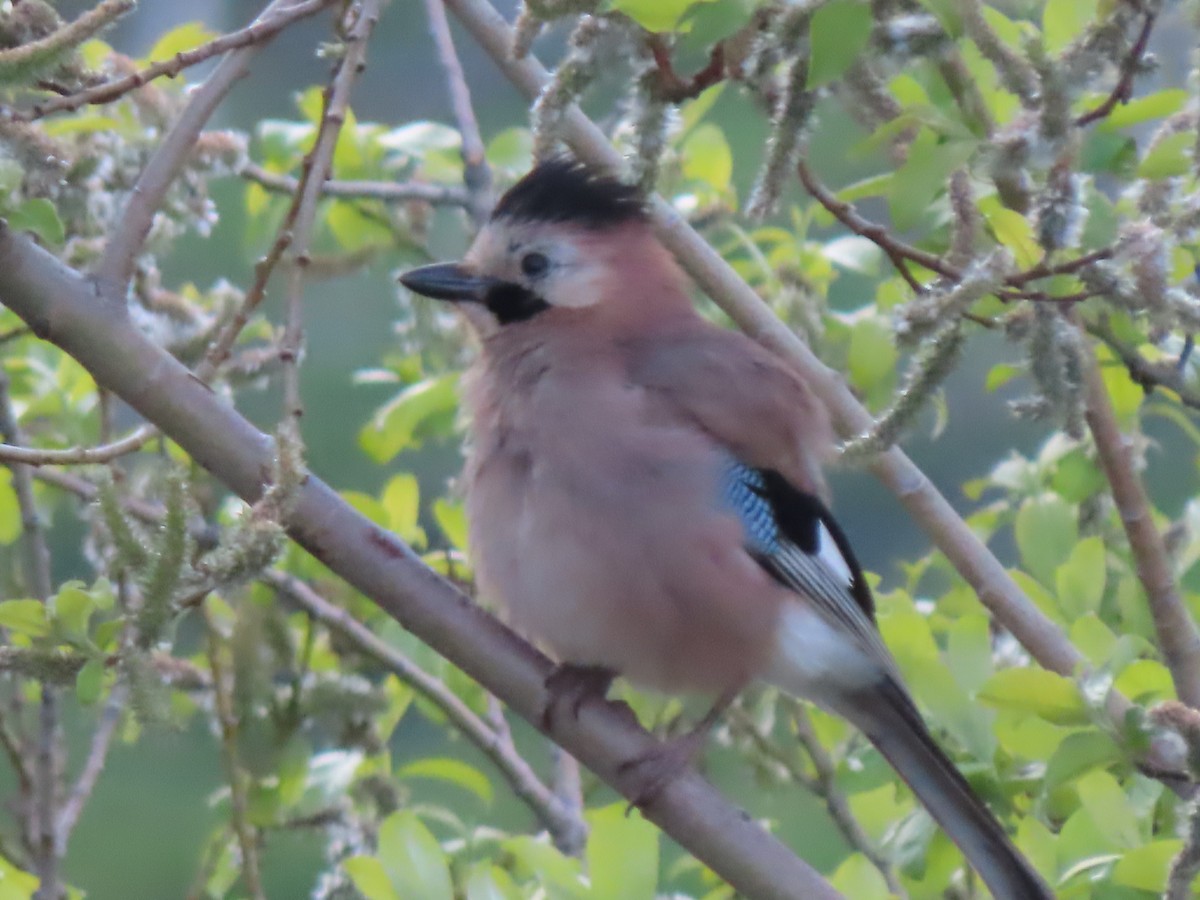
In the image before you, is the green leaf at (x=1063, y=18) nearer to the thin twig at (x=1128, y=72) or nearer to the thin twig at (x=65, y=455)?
the thin twig at (x=1128, y=72)

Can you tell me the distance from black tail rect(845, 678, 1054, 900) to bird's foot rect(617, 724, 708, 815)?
32 cm

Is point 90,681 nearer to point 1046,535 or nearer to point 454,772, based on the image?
point 454,772

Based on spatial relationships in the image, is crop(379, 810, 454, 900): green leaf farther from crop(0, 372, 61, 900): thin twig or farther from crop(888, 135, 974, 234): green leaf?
crop(888, 135, 974, 234): green leaf

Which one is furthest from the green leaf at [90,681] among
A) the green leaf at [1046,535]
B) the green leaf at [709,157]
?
the green leaf at [709,157]

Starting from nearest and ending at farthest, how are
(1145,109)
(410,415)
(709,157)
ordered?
1. (1145,109)
2. (410,415)
3. (709,157)

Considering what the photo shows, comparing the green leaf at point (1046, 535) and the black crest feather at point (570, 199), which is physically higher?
the black crest feather at point (570, 199)

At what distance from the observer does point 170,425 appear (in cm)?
150

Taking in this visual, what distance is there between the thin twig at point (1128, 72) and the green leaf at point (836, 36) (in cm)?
28

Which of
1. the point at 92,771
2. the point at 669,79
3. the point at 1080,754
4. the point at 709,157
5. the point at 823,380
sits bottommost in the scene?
the point at 92,771

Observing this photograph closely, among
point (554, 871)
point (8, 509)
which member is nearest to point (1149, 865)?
point (554, 871)

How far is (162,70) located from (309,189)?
190 mm

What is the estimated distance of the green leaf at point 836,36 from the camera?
1417mm

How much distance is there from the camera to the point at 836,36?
4.66 feet

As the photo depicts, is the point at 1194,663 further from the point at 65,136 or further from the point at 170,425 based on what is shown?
the point at 65,136
